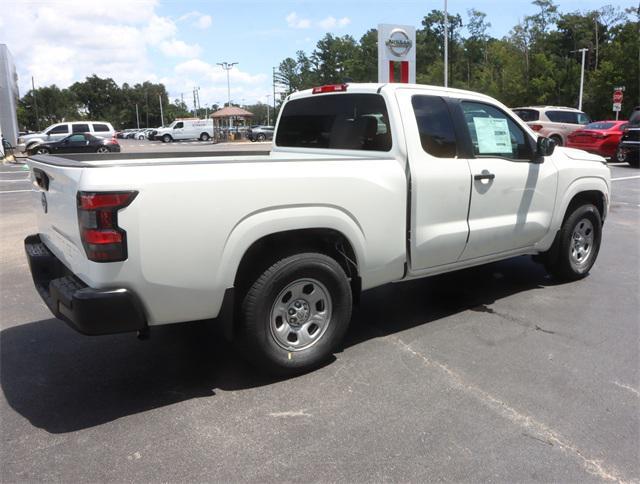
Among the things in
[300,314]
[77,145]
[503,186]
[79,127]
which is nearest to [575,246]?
[503,186]

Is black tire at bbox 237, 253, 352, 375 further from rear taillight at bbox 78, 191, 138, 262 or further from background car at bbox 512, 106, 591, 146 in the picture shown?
background car at bbox 512, 106, 591, 146

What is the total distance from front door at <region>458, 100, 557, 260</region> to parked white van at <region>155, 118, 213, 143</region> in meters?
56.3

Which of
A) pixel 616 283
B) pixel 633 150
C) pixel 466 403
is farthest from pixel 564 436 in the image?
pixel 633 150

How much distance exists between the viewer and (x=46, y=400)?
11.1ft

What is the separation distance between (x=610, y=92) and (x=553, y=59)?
1235 cm

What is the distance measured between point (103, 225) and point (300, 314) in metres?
1.42

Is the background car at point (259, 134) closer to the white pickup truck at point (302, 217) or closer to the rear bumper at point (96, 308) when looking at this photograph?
the white pickup truck at point (302, 217)

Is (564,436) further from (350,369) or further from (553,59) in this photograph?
(553,59)

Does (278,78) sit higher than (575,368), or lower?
higher

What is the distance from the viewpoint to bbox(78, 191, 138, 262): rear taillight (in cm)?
284

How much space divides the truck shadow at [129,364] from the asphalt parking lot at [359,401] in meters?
0.01

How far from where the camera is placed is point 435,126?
4.36 meters

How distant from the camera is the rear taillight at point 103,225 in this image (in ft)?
9.31

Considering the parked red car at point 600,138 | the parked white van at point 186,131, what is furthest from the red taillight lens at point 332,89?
the parked white van at point 186,131
